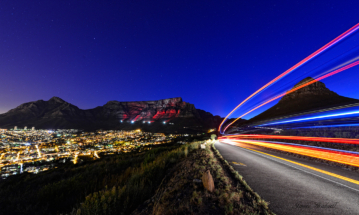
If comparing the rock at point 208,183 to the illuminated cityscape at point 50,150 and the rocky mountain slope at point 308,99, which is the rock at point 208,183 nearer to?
the illuminated cityscape at point 50,150

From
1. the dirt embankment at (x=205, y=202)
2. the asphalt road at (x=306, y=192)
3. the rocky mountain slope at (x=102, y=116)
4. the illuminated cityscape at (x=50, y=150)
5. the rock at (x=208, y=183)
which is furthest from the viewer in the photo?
the rocky mountain slope at (x=102, y=116)

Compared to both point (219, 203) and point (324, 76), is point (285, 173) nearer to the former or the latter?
point (219, 203)

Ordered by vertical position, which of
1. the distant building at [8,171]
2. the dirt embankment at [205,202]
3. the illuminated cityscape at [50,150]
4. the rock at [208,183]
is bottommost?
the illuminated cityscape at [50,150]

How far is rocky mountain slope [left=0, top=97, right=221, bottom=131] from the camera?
8938 cm

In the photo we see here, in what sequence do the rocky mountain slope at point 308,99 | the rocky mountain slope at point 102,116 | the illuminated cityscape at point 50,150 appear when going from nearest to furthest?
the illuminated cityscape at point 50,150 → the rocky mountain slope at point 308,99 → the rocky mountain slope at point 102,116

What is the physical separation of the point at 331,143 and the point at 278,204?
1037 cm

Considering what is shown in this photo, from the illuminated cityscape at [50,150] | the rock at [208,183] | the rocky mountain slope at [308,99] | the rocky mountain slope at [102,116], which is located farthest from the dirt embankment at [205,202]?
the rocky mountain slope at [102,116]

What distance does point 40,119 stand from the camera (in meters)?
94.6

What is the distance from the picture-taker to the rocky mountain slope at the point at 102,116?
89.4 metres

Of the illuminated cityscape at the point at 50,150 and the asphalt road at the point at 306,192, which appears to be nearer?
the asphalt road at the point at 306,192

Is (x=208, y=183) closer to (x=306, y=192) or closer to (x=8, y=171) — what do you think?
(x=306, y=192)

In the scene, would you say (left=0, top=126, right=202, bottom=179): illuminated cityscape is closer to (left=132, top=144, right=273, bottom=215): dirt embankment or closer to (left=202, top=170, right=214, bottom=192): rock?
(left=132, top=144, right=273, bottom=215): dirt embankment

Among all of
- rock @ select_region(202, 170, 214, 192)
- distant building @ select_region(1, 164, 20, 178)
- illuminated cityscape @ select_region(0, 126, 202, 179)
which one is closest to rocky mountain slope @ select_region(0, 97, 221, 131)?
illuminated cityscape @ select_region(0, 126, 202, 179)

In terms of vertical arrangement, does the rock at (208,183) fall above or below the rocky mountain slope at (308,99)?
below
